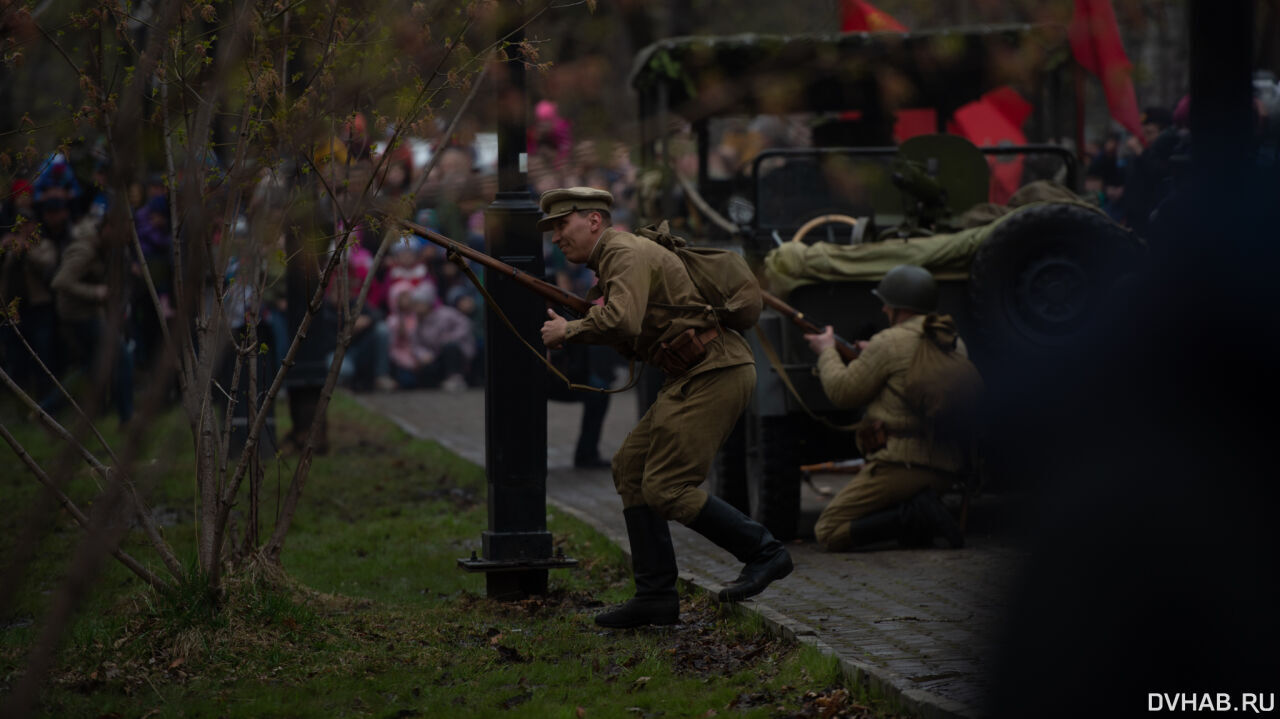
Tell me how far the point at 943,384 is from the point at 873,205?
1782 millimetres

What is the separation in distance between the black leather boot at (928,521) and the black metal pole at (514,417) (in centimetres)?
215

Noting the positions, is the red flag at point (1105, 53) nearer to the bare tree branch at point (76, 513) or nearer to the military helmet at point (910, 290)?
the military helmet at point (910, 290)

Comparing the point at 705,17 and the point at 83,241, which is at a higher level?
the point at 705,17

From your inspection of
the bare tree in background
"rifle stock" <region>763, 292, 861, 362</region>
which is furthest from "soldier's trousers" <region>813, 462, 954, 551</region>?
the bare tree in background

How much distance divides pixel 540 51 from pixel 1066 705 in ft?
14.9

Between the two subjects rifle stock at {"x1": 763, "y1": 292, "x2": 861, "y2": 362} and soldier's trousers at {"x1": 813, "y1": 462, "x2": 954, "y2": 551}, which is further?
rifle stock at {"x1": 763, "y1": 292, "x2": 861, "y2": 362}

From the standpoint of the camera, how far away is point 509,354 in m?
6.88

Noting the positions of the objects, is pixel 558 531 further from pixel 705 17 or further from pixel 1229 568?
pixel 705 17

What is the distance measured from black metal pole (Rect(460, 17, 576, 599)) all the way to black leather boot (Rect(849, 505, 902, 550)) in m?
1.92

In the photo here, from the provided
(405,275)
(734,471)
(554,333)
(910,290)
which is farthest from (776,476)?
(405,275)

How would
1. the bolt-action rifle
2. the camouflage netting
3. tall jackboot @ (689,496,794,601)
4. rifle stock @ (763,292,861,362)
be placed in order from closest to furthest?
the bolt-action rifle
tall jackboot @ (689,496,794,601)
rifle stock @ (763,292,861,362)
the camouflage netting

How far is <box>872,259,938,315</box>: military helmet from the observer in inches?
325

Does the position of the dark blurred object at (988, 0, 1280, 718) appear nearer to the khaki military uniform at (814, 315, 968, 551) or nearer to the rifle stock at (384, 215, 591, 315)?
the rifle stock at (384, 215, 591, 315)

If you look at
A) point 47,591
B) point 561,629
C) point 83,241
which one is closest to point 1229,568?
point 561,629
